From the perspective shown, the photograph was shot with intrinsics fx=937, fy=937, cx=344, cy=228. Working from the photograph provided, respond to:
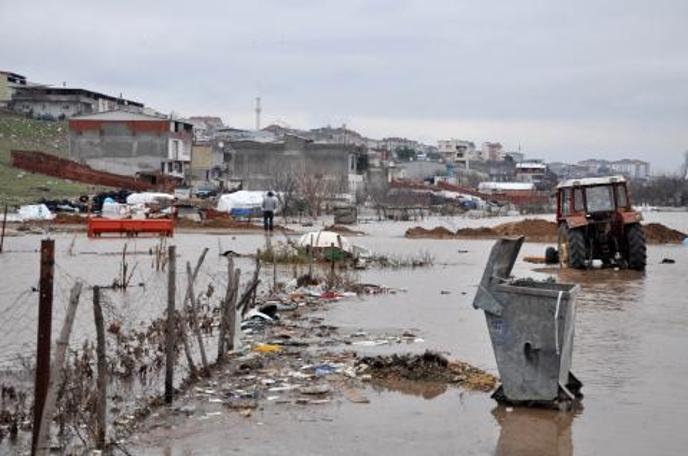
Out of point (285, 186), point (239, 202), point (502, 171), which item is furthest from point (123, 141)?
point (502, 171)

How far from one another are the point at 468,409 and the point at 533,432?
0.82 meters

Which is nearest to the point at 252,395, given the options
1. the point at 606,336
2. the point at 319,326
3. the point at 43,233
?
the point at 319,326

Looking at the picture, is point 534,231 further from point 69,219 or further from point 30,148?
point 30,148

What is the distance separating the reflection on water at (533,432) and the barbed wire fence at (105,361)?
2865mm

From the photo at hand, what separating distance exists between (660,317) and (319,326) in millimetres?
5732

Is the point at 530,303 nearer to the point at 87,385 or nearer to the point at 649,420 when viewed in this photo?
the point at 649,420

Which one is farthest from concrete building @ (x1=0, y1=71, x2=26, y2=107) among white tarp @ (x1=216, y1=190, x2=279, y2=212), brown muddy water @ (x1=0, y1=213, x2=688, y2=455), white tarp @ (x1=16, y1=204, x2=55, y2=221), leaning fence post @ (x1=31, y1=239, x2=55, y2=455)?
leaning fence post @ (x1=31, y1=239, x2=55, y2=455)

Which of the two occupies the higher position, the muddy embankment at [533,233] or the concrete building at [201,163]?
the concrete building at [201,163]

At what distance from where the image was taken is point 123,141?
7900 centimetres

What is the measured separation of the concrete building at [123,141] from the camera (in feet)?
257

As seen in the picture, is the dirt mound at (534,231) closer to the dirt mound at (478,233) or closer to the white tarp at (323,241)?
the dirt mound at (478,233)

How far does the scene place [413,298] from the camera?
17078mm

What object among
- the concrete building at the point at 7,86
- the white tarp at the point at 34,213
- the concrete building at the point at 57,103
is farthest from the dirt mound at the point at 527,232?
the concrete building at the point at 7,86

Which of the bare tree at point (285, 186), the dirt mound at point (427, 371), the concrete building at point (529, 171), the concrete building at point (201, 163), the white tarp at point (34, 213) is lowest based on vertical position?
the dirt mound at point (427, 371)
